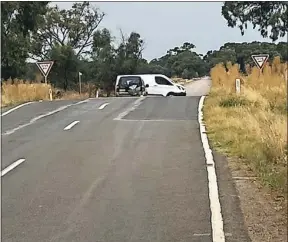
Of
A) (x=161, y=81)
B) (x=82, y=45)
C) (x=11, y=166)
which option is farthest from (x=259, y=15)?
(x=11, y=166)

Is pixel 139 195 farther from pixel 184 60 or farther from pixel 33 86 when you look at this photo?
pixel 184 60

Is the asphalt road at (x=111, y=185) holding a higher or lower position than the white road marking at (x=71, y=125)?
higher

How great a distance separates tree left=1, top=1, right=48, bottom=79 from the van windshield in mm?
7884

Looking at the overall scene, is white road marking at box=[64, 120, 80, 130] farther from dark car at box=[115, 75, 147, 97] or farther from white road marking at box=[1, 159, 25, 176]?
dark car at box=[115, 75, 147, 97]

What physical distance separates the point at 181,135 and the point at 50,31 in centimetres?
5115

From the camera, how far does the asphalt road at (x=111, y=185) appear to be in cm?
704

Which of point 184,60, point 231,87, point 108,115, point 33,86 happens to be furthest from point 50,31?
point 108,115

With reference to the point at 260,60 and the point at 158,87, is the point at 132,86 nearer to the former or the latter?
the point at 158,87

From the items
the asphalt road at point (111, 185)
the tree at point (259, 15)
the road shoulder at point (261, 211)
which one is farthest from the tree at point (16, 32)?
the road shoulder at point (261, 211)

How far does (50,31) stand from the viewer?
64562 millimetres

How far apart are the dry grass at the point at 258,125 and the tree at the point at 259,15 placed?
52.2 ft

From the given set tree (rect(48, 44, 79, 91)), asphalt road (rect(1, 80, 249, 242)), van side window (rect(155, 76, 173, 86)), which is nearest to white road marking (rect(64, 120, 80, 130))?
asphalt road (rect(1, 80, 249, 242))

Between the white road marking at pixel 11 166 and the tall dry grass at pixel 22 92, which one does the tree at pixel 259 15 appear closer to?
the tall dry grass at pixel 22 92

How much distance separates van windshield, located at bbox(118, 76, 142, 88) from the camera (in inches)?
1444
